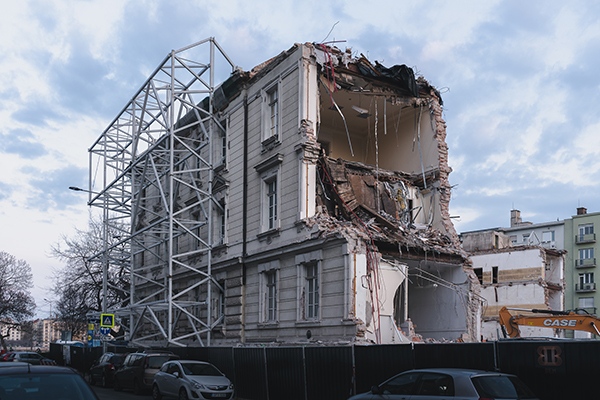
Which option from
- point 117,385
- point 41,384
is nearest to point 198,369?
point 117,385

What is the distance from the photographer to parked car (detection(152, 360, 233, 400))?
1905 centimetres

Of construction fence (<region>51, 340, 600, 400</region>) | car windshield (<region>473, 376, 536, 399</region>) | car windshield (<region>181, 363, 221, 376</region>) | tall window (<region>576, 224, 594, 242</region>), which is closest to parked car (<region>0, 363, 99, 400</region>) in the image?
car windshield (<region>473, 376, 536, 399</region>)

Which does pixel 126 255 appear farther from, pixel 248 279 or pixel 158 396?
pixel 158 396

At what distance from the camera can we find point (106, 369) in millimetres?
27297

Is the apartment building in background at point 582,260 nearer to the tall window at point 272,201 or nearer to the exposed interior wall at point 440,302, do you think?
the exposed interior wall at point 440,302

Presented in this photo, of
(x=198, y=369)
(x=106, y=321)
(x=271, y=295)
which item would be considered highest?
(x=271, y=295)

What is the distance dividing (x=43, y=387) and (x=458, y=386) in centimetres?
670

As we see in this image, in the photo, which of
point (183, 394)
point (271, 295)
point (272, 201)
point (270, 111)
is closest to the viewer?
point (183, 394)

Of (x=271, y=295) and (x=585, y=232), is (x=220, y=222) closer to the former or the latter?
(x=271, y=295)

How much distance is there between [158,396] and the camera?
20.9m

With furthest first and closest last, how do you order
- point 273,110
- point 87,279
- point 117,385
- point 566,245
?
point 566,245, point 87,279, point 273,110, point 117,385

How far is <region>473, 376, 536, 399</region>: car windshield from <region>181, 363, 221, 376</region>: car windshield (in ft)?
34.3

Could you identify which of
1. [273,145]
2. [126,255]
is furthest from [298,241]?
[126,255]

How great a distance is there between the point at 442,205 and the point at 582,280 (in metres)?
49.5
